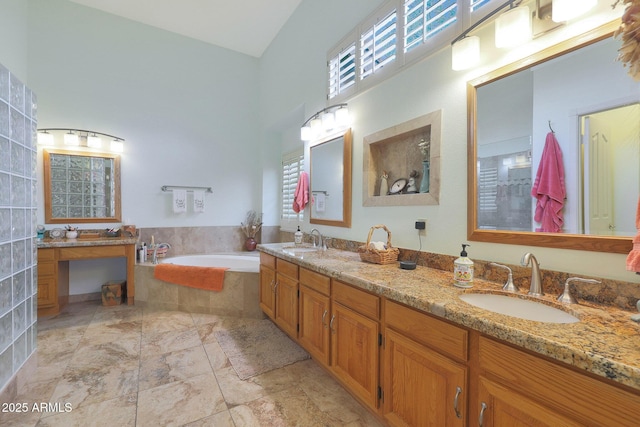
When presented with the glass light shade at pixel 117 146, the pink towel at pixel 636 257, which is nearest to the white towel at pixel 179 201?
the glass light shade at pixel 117 146

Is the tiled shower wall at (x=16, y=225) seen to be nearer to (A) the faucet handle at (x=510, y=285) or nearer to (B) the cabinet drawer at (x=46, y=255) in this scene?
(B) the cabinet drawer at (x=46, y=255)

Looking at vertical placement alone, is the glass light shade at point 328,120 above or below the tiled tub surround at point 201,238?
above

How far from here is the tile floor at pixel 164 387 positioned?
1584 millimetres

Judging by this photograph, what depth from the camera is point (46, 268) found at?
3.00 meters

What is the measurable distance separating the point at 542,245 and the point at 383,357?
91 centimetres

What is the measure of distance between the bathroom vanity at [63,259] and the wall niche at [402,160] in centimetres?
297

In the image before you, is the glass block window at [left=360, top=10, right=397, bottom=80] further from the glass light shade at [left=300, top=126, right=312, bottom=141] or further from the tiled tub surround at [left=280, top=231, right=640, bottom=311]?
the tiled tub surround at [left=280, top=231, right=640, bottom=311]

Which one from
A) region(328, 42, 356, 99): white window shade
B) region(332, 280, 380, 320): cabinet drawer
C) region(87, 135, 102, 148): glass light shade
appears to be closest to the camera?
region(332, 280, 380, 320): cabinet drawer

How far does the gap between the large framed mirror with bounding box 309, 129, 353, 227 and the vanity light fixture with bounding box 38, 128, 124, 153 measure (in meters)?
2.77

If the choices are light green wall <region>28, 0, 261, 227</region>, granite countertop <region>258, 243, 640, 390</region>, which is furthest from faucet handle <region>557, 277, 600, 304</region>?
light green wall <region>28, 0, 261, 227</region>

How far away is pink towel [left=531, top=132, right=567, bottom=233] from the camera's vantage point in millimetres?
1222

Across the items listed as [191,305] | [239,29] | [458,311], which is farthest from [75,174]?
[458,311]

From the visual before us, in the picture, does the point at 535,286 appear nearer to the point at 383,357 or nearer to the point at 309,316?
the point at 383,357

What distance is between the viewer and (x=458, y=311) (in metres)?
1.00
